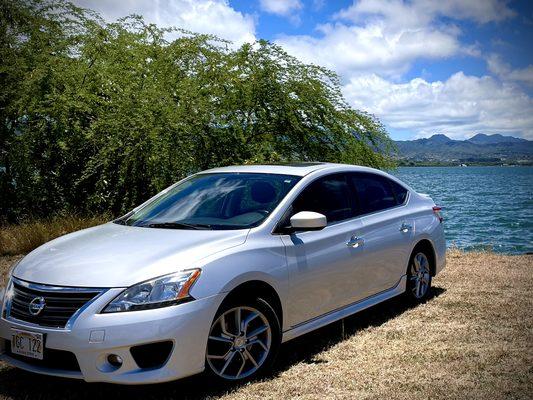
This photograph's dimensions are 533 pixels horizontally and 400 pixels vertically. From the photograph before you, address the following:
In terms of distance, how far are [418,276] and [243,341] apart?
3.15 m

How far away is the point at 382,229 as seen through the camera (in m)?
6.06

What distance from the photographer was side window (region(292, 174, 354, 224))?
5.28 meters

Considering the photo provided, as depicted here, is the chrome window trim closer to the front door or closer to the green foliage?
the front door

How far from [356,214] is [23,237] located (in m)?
7.06

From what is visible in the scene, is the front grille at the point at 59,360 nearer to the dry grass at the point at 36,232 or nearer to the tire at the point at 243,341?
the tire at the point at 243,341

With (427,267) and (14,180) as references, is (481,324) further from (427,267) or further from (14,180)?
(14,180)

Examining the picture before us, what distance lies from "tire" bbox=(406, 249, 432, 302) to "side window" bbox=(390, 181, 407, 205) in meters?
0.60

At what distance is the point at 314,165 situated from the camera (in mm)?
6004

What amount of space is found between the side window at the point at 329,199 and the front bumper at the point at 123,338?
160 cm

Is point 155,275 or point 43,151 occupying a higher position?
point 43,151

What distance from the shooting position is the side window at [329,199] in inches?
208

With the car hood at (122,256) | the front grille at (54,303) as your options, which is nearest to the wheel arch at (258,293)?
the car hood at (122,256)

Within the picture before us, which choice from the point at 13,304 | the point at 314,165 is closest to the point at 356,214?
the point at 314,165

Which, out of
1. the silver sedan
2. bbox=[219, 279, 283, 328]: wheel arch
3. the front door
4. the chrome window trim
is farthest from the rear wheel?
the chrome window trim
